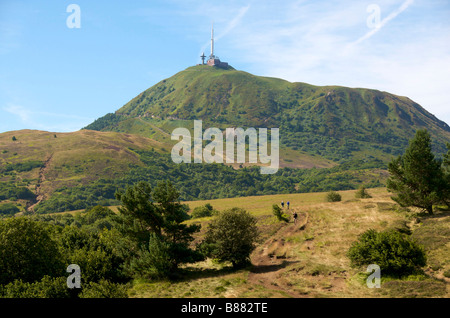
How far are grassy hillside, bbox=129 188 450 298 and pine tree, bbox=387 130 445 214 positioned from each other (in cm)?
262

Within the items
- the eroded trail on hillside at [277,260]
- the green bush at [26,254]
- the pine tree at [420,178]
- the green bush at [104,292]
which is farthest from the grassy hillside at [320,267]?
the green bush at [26,254]

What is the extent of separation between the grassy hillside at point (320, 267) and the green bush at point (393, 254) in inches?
45.5

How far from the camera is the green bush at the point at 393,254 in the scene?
110 feet

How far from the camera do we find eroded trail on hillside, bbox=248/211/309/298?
3506 centimetres

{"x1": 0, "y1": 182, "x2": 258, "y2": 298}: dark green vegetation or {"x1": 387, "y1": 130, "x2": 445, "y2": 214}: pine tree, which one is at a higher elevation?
{"x1": 387, "y1": 130, "x2": 445, "y2": 214}: pine tree

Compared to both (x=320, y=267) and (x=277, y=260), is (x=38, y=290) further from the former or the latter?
(x=320, y=267)

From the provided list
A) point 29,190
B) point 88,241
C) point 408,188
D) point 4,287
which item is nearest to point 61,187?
point 29,190

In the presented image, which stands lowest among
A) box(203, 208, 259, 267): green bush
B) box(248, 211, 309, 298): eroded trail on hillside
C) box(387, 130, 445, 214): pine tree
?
box(248, 211, 309, 298): eroded trail on hillside

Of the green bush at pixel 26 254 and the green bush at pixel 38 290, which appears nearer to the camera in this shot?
the green bush at pixel 38 290

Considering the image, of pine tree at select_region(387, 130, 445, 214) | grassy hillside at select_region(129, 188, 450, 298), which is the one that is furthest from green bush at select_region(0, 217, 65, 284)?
pine tree at select_region(387, 130, 445, 214)

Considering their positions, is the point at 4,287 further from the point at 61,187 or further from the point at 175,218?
A: the point at 61,187

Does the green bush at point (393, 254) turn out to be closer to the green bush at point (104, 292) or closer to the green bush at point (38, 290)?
the green bush at point (104, 292)

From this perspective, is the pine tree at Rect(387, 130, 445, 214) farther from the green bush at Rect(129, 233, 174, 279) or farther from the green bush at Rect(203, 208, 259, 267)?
the green bush at Rect(129, 233, 174, 279)
